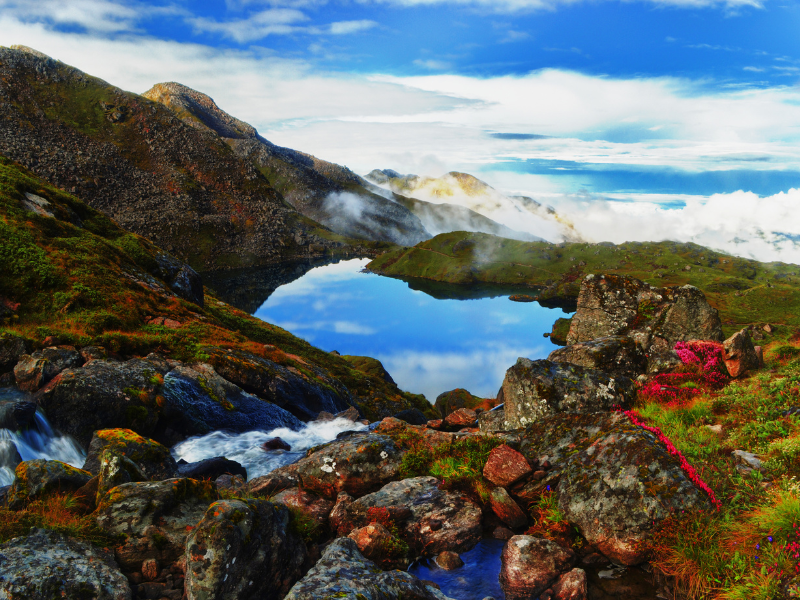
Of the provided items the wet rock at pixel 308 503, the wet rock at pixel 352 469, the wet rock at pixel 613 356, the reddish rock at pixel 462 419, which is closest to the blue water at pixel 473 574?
the wet rock at pixel 308 503

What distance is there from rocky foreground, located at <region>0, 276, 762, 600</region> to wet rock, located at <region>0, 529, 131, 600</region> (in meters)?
0.02

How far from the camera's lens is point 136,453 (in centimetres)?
1349

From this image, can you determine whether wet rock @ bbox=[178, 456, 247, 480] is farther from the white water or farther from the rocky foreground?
the white water

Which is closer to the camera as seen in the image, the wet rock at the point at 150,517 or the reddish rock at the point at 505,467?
Result: the wet rock at the point at 150,517

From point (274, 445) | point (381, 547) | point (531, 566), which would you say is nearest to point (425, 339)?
point (274, 445)

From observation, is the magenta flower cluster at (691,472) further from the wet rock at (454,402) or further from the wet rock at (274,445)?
the wet rock at (454,402)

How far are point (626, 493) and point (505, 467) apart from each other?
130 inches

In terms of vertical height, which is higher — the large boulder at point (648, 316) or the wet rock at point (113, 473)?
the large boulder at point (648, 316)

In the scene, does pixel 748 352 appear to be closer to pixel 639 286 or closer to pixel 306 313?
pixel 639 286

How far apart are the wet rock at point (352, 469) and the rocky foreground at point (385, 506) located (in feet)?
0.15

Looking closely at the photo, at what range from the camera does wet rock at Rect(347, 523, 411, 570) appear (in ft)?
33.0

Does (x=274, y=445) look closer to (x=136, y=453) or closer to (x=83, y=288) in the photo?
(x=136, y=453)

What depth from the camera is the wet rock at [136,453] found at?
A: 43.8 feet

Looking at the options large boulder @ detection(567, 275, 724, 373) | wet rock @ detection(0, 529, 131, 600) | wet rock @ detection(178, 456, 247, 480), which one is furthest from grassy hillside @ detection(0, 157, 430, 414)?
large boulder @ detection(567, 275, 724, 373)
